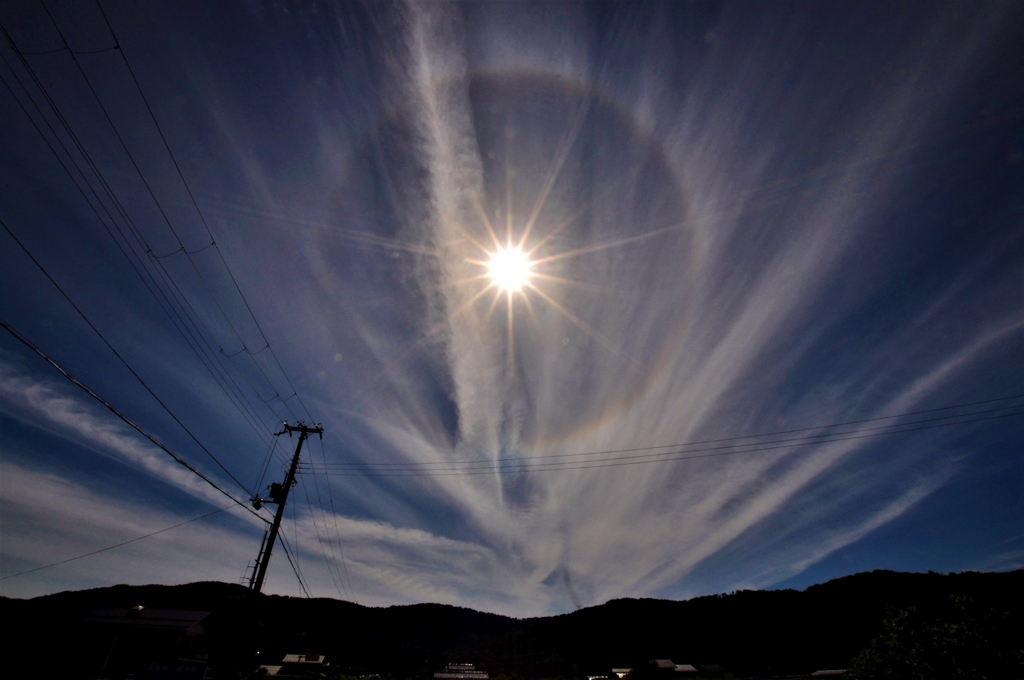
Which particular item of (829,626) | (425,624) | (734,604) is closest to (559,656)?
(425,624)

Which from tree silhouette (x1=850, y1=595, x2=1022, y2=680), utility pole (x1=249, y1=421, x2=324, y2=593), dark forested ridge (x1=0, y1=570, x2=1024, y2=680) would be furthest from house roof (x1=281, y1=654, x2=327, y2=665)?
tree silhouette (x1=850, y1=595, x2=1022, y2=680)

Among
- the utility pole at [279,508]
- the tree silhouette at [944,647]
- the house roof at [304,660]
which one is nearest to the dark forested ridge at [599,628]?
the house roof at [304,660]

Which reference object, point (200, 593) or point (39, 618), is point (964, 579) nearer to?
point (39, 618)

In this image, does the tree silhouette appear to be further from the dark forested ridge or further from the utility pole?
the dark forested ridge

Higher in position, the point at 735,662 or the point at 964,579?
the point at 964,579

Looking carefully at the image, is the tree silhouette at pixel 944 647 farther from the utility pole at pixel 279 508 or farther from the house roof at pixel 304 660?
the house roof at pixel 304 660

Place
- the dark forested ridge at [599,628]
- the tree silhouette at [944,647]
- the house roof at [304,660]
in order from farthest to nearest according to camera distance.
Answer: the dark forested ridge at [599,628] → the house roof at [304,660] → the tree silhouette at [944,647]

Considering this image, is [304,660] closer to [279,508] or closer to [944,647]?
[279,508]

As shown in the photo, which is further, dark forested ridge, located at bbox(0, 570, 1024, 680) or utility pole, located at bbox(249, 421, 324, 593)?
dark forested ridge, located at bbox(0, 570, 1024, 680)
